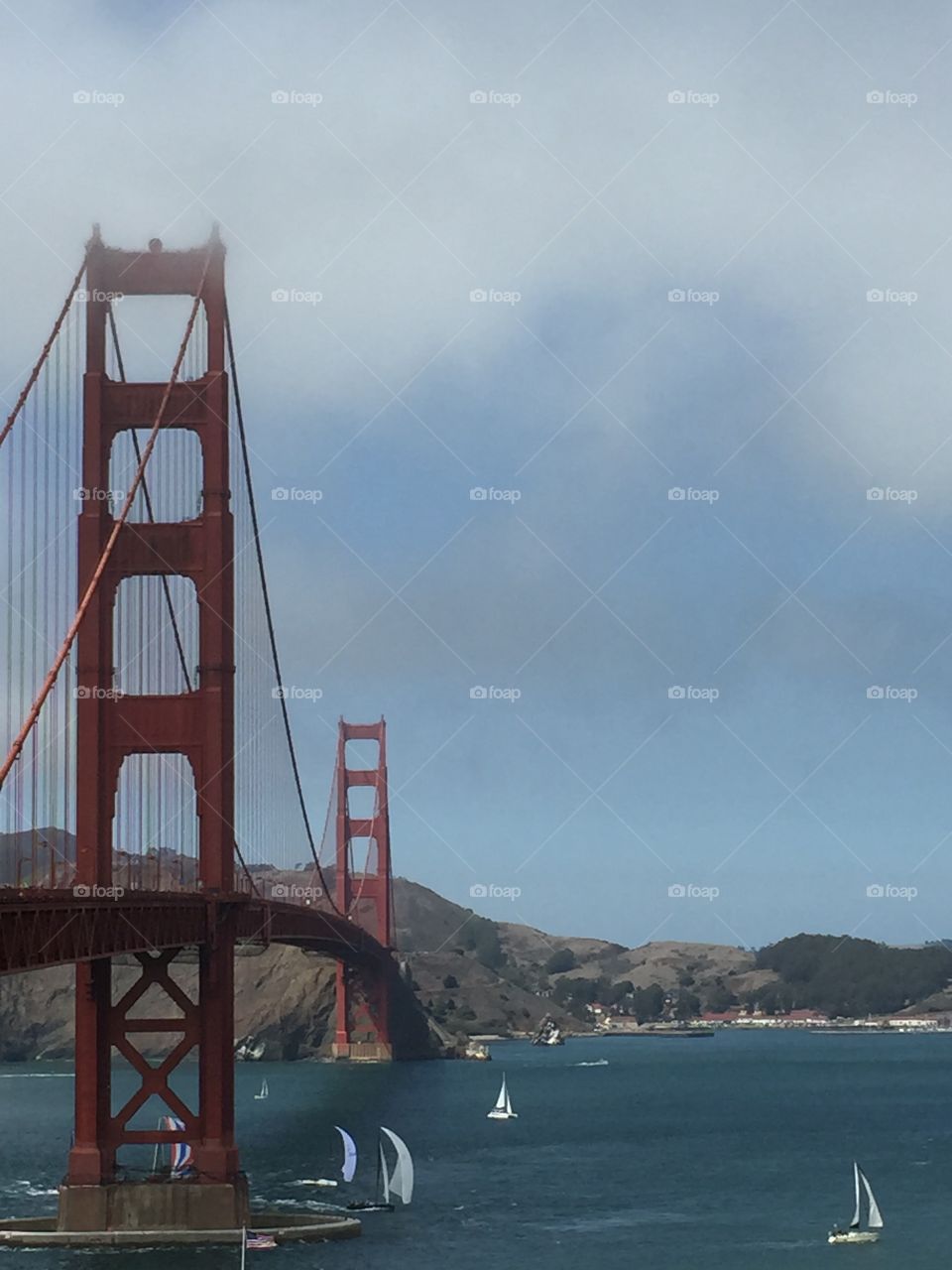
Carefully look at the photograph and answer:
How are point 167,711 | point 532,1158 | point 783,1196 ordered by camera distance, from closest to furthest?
1. point 167,711
2. point 783,1196
3. point 532,1158

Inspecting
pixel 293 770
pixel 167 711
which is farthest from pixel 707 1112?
pixel 167 711

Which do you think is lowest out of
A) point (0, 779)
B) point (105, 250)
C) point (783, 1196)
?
point (783, 1196)

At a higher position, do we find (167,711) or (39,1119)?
(167,711)

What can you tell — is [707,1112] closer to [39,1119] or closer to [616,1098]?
[616,1098]

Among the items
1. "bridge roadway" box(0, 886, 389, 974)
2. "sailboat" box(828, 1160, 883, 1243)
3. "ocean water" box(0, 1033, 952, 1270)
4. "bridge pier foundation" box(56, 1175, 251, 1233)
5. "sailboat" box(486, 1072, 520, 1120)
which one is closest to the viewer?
"bridge roadway" box(0, 886, 389, 974)

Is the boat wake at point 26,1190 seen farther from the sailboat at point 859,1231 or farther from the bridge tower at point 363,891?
the bridge tower at point 363,891

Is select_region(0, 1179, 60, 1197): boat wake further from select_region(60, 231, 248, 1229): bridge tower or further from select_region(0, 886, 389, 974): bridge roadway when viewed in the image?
select_region(60, 231, 248, 1229): bridge tower

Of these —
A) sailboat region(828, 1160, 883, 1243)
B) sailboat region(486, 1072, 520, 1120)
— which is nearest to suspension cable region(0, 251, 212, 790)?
sailboat region(828, 1160, 883, 1243)
